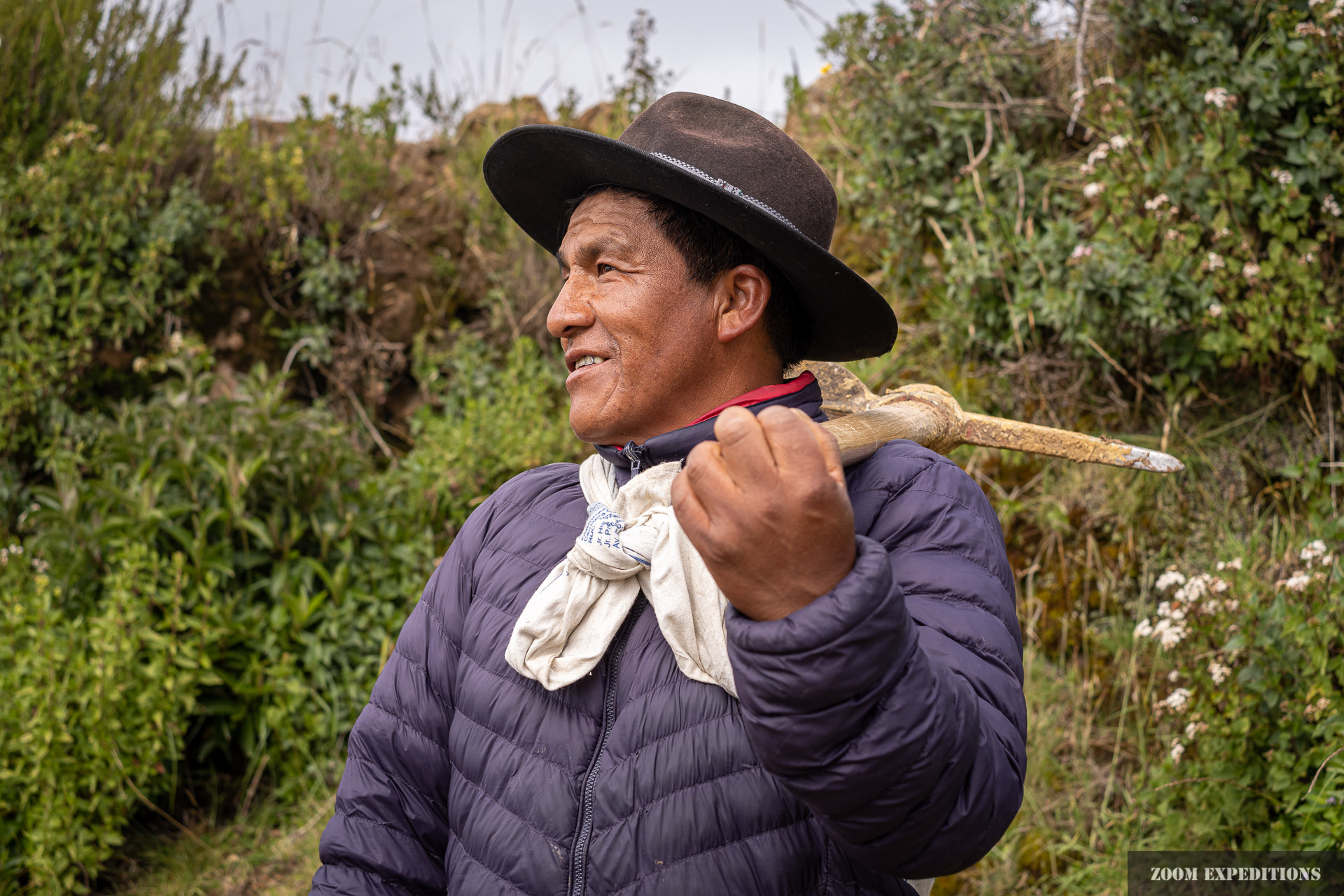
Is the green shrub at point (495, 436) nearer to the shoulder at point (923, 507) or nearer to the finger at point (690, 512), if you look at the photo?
the shoulder at point (923, 507)

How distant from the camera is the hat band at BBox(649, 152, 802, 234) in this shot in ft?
4.48

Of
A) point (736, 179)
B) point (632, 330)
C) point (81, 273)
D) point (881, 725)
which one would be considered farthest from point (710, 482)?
point (81, 273)

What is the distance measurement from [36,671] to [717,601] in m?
2.58

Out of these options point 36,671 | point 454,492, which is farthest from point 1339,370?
point 36,671

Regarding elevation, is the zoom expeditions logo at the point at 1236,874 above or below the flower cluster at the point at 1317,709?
below

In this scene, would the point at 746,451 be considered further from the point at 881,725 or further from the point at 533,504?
the point at 533,504

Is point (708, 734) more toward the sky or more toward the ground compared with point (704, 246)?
more toward the ground

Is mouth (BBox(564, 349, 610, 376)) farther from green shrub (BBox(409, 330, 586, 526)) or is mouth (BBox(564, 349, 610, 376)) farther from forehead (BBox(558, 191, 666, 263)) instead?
green shrub (BBox(409, 330, 586, 526))

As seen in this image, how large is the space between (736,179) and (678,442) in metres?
0.43

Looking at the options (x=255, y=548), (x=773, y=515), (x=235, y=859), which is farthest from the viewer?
(x=255, y=548)

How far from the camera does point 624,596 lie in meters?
1.34

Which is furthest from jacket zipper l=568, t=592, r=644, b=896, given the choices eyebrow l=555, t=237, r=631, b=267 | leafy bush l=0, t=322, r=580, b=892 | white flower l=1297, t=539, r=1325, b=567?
leafy bush l=0, t=322, r=580, b=892

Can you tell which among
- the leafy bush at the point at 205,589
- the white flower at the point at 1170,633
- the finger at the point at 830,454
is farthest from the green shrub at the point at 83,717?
the white flower at the point at 1170,633

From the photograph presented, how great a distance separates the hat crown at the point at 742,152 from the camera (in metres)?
1.43
